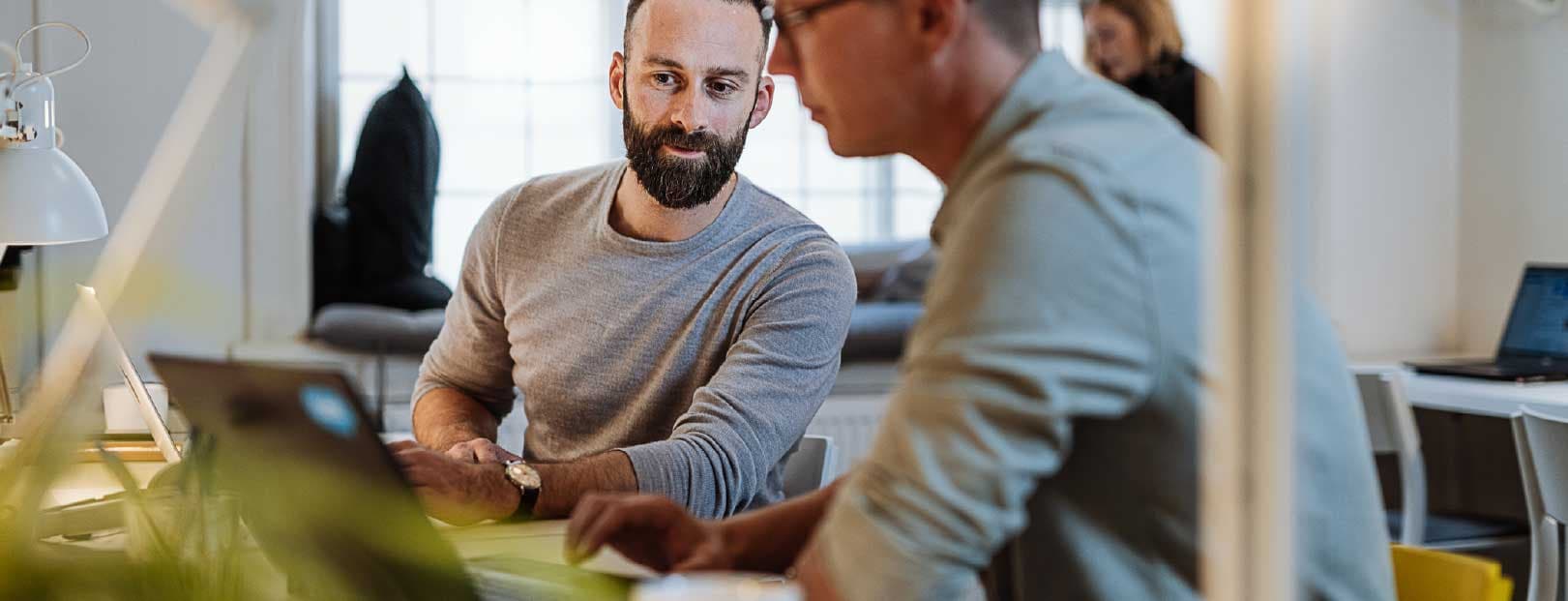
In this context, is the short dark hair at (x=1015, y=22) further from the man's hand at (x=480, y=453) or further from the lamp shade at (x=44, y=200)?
the lamp shade at (x=44, y=200)

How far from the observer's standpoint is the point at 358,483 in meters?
0.91

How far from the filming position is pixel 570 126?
5.04 metres

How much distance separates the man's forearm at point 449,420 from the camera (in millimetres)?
1853

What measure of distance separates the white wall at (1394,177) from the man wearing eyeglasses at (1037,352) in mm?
3773

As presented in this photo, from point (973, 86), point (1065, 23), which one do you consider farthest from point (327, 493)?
point (1065, 23)

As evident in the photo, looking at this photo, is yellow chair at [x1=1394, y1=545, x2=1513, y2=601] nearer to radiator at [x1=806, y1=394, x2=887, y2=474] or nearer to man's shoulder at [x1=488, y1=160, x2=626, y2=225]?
man's shoulder at [x1=488, y1=160, x2=626, y2=225]

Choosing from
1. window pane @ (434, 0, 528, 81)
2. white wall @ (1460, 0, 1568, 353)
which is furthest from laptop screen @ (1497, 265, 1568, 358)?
window pane @ (434, 0, 528, 81)

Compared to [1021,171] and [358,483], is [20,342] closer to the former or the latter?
[358,483]

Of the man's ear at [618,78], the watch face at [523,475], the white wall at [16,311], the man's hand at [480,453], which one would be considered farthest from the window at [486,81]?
the watch face at [523,475]

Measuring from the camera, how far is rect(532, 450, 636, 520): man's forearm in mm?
1588

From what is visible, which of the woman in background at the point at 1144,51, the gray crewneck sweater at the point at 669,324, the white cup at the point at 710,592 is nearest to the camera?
the white cup at the point at 710,592

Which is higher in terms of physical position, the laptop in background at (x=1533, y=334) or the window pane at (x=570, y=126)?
the window pane at (x=570, y=126)

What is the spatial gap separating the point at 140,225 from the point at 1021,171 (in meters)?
1.76

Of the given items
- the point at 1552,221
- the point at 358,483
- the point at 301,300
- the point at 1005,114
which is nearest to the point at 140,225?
the point at 358,483
